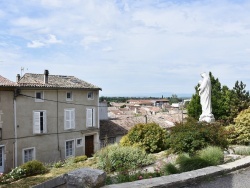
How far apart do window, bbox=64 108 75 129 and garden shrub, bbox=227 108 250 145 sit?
1664cm

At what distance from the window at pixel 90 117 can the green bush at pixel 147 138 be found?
13994 mm

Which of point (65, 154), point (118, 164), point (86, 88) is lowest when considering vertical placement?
point (65, 154)

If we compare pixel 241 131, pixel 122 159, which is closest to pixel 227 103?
pixel 241 131

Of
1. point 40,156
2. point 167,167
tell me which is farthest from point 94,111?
point 167,167

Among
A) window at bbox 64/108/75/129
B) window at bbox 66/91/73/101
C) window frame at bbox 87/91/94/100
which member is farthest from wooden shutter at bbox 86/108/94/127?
window at bbox 66/91/73/101

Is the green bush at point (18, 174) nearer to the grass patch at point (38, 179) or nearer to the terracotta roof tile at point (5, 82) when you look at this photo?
the grass patch at point (38, 179)

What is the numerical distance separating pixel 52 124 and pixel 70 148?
3227mm

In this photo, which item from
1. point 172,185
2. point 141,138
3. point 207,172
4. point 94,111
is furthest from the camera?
point 94,111

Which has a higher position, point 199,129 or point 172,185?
point 199,129

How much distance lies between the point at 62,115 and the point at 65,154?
3459 mm

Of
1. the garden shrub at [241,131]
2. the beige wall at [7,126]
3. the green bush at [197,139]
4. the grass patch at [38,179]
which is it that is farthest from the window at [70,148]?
the green bush at [197,139]

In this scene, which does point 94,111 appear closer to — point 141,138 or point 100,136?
point 100,136

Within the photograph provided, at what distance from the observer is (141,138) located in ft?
45.1

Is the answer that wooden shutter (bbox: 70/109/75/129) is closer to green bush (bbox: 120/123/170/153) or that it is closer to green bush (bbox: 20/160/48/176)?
green bush (bbox: 20/160/48/176)
